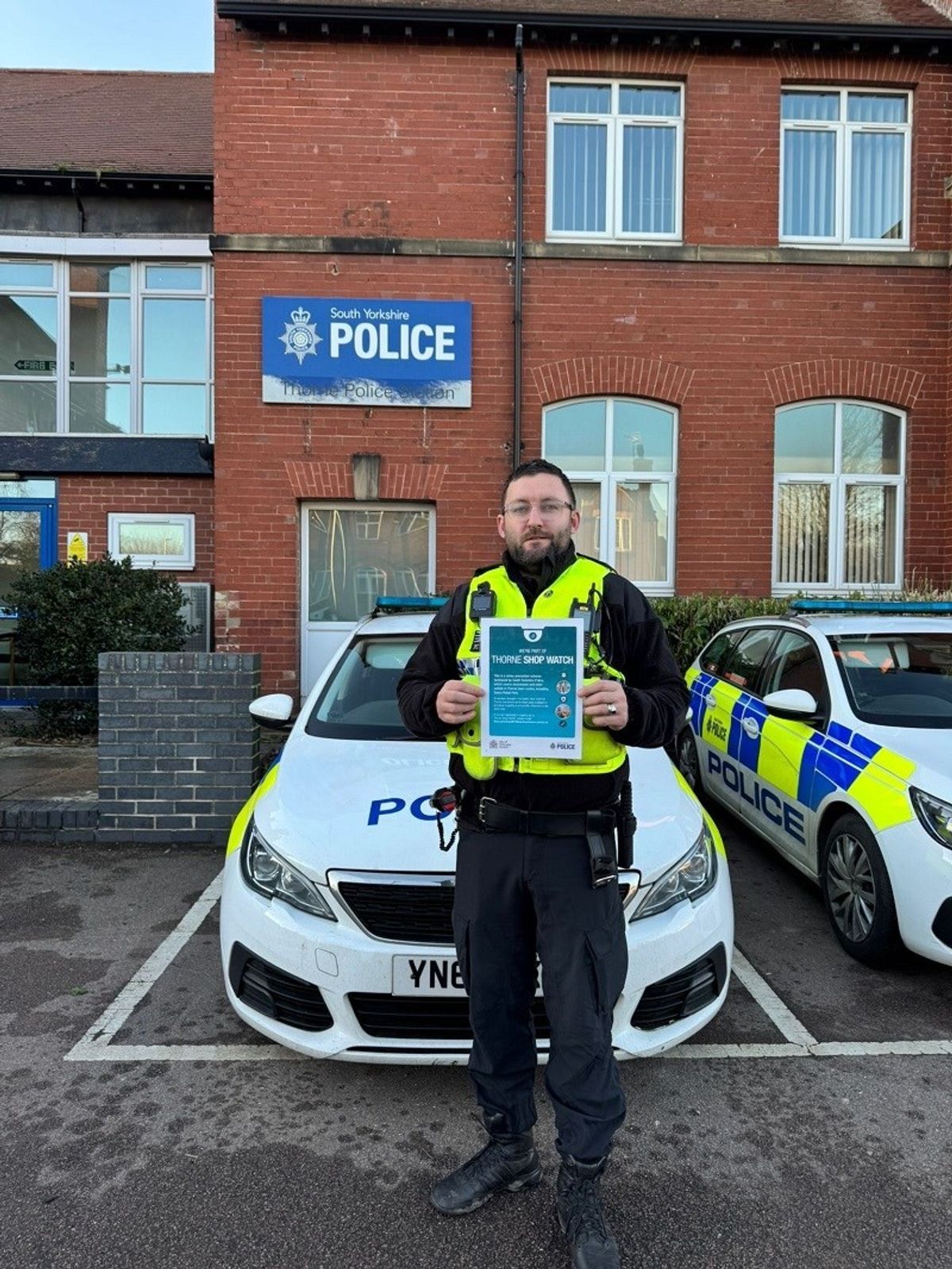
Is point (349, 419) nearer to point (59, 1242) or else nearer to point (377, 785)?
point (377, 785)

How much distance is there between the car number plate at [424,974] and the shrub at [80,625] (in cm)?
575

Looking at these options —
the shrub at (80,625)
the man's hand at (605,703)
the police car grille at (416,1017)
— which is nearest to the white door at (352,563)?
the shrub at (80,625)

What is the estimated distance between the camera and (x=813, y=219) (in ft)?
29.7

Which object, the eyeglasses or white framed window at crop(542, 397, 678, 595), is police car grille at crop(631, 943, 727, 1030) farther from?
white framed window at crop(542, 397, 678, 595)

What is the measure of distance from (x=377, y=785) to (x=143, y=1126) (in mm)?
1263

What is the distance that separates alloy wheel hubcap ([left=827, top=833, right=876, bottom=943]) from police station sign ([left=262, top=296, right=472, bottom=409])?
608cm

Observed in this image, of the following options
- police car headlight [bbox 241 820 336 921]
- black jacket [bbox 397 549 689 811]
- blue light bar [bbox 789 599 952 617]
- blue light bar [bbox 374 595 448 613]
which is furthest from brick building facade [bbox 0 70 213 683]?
black jacket [bbox 397 549 689 811]

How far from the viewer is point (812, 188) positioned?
9.06 meters

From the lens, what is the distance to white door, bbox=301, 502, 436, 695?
8898 mm

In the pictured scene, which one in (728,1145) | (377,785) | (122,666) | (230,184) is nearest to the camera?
(728,1145)

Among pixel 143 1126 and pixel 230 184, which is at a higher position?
pixel 230 184

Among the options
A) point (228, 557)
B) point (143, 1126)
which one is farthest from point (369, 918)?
point (228, 557)

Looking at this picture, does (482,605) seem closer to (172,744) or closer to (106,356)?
(172,744)

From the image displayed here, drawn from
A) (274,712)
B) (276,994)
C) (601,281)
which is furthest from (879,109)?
(276,994)
